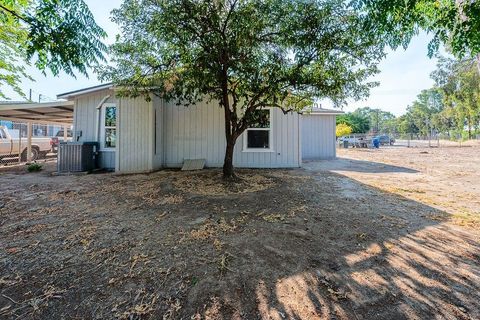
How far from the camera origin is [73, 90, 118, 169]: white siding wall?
8.55 metres

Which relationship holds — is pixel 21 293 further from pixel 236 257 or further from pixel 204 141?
pixel 204 141

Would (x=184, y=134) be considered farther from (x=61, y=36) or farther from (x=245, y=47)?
(x=61, y=36)

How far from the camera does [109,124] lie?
333 inches

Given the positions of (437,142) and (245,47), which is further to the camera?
(437,142)

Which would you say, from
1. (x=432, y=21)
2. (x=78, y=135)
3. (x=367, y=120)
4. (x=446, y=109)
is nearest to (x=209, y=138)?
(x=78, y=135)

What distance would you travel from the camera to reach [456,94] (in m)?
27.4

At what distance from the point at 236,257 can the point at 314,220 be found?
1.62 metres

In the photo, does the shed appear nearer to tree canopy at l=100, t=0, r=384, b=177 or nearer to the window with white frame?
tree canopy at l=100, t=0, r=384, b=177

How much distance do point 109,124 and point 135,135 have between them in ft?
4.62

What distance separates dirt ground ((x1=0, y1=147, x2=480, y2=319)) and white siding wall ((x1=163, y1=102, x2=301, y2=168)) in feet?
12.8

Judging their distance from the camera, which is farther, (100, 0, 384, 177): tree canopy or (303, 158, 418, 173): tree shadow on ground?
(303, 158, 418, 173): tree shadow on ground

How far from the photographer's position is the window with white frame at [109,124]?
27.6 feet

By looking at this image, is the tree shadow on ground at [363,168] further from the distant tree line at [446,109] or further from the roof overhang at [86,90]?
the roof overhang at [86,90]

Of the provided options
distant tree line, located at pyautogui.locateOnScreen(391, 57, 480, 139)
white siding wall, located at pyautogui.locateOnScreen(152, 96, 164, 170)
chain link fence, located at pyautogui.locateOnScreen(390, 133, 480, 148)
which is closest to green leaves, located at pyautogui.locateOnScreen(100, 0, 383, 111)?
white siding wall, located at pyautogui.locateOnScreen(152, 96, 164, 170)
